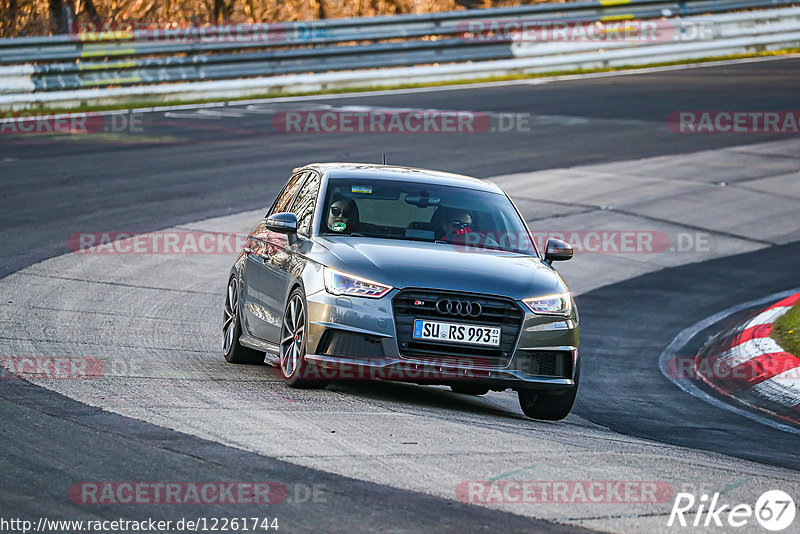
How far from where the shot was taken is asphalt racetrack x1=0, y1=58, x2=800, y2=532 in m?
6.14

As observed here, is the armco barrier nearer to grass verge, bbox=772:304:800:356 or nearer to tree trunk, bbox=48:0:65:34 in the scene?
tree trunk, bbox=48:0:65:34

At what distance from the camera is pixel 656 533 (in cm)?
565

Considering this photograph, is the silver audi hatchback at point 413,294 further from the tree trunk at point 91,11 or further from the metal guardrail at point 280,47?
the tree trunk at point 91,11

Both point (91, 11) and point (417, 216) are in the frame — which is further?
point (91, 11)

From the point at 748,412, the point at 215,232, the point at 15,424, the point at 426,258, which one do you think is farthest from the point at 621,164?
the point at 15,424

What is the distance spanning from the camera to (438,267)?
8.56m

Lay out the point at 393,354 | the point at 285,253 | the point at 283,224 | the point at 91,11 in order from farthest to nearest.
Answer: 1. the point at 91,11
2. the point at 285,253
3. the point at 283,224
4. the point at 393,354

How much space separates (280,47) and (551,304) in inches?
861

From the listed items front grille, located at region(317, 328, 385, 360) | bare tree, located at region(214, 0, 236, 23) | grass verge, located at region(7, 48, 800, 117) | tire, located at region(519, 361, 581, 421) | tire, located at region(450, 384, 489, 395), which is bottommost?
tire, located at region(519, 361, 581, 421)

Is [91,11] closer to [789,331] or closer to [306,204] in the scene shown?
[306,204]

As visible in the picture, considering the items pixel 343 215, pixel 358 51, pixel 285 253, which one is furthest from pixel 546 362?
pixel 358 51

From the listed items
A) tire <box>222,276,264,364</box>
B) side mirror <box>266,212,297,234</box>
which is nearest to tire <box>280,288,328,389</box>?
side mirror <box>266,212,297,234</box>

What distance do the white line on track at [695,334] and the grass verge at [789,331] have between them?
946 millimetres

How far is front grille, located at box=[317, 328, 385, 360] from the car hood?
400 millimetres
